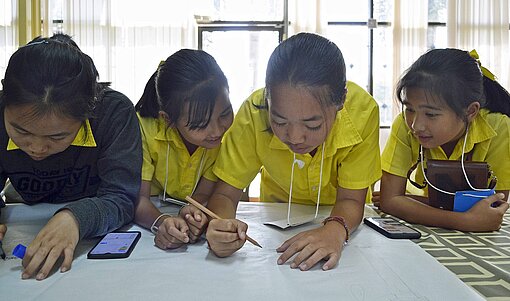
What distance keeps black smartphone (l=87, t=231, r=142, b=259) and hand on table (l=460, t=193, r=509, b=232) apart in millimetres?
672

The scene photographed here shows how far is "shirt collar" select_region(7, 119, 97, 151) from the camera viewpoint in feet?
3.04

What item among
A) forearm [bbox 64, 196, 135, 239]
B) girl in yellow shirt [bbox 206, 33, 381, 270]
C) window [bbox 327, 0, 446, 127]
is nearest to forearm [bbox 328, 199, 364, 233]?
girl in yellow shirt [bbox 206, 33, 381, 270]

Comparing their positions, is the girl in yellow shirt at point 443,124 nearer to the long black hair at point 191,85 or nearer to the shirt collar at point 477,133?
the shirt collar at point 477,133

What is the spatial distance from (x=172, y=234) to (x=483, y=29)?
3466 mm

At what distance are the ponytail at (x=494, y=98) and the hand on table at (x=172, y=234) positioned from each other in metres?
0.84

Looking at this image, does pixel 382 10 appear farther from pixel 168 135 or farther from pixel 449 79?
pixel 168 135

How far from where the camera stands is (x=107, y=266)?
729mm

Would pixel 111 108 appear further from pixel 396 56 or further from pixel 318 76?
pixel 396 56

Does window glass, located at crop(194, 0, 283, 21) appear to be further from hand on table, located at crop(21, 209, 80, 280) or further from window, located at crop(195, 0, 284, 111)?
hand on table, located at crop(21, 209, 80, 280)

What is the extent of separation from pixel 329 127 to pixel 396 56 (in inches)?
111

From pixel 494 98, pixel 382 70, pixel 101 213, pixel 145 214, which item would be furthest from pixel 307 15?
pixel 101 213

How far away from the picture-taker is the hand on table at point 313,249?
0.74 m

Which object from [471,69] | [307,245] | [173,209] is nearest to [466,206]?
[471,69]

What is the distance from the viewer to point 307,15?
3469mm
